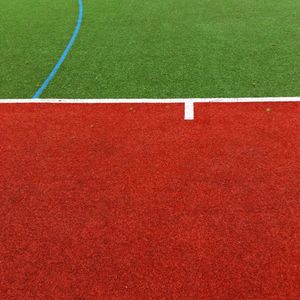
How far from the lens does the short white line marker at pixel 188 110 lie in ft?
18.2

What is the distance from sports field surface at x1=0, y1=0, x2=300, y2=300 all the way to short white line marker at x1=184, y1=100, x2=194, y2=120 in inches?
1.1

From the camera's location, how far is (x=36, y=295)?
3.45 m

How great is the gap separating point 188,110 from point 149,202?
1851 millimetres

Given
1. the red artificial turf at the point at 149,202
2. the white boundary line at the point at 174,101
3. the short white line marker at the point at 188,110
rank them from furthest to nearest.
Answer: the white boundary line at the point at 174,101 → the short white line marker at the point at 188,110 → the red artificial turf at the point at 149,202

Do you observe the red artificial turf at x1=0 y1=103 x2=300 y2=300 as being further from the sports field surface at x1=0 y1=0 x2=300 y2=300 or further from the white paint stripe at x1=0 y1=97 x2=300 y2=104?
the white paint stripe at x1=0 y1=97 x2=300 y2=104

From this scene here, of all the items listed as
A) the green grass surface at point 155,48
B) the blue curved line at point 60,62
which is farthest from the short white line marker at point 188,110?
the blue curved line at point 60,62

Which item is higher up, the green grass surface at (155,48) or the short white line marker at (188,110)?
the short white line marker at (188,110)

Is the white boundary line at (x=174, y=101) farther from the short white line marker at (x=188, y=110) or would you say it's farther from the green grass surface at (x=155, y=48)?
the green grass surface at (x=155, y=48)

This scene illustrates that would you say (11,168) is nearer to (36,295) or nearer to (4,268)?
(4,268)

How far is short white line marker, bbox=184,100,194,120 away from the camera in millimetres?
5547

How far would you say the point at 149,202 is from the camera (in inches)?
168

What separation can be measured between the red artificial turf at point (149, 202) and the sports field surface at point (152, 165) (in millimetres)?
14

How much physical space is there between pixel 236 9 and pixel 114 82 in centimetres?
436

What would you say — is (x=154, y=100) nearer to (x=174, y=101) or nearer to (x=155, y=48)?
(x=174, y=101)
